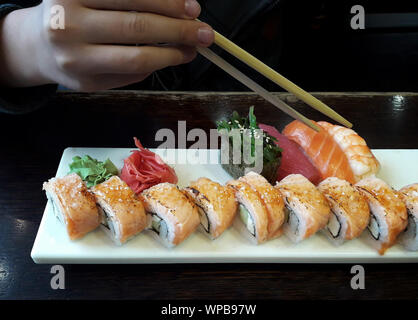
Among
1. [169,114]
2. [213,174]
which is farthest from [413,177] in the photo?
[169,114]

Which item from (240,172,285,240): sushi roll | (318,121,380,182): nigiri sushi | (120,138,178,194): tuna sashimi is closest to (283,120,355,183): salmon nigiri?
(318,121,380,182): nigiri sushi

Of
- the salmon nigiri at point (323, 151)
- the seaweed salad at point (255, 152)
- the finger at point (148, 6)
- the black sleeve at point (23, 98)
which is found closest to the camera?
the finger at point (148, 6)

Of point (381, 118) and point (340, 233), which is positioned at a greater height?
point (381, 118)

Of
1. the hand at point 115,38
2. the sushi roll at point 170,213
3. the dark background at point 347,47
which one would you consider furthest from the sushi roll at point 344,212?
the dark background at point 347,47

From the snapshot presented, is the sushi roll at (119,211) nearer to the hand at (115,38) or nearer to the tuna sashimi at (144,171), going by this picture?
the tuna sashimi at (144,171)

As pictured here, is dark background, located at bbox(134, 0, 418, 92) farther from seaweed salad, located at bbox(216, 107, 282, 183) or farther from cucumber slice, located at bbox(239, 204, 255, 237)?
cucumber slice, located at bbox(239, 204, 255, 237)

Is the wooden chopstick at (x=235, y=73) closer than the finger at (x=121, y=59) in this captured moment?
No
